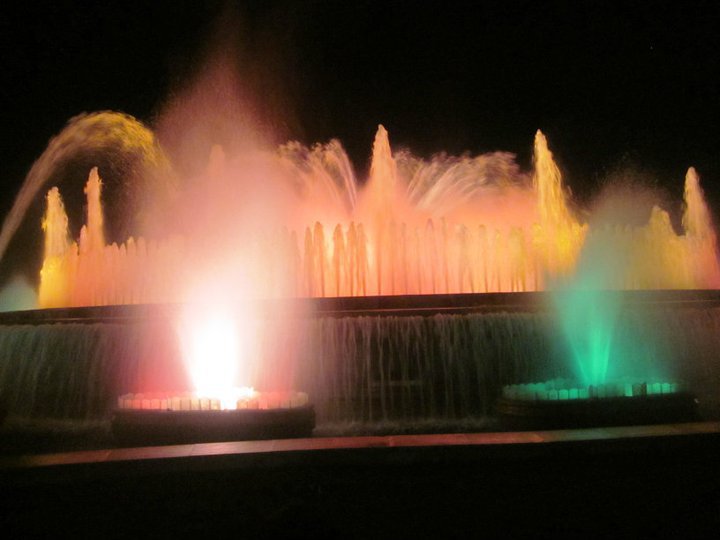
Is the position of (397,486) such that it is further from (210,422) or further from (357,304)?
(357,304)

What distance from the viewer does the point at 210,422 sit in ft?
28.3

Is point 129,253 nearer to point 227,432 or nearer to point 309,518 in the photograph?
point 227,432

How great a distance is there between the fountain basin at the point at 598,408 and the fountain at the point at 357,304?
6 cm

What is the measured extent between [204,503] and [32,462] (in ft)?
6.23

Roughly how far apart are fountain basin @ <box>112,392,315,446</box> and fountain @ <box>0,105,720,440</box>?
1.9 inches

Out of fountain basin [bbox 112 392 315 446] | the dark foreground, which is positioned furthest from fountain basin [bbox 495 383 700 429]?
fountain basin [bbox 112 392 315 446]

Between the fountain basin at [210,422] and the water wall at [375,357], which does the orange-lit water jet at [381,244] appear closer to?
the water wall at [375,357]

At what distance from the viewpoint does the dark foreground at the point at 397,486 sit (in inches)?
210

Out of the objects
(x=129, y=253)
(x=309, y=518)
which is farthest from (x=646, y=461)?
(x=129, y=253)

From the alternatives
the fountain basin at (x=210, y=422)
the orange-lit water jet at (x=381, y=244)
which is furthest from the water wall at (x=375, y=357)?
the orange-lit water jet at (x=381, y=244)

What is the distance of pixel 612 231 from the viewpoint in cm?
1809

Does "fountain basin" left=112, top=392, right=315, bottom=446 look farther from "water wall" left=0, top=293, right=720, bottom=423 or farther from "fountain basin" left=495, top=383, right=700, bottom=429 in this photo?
"fountain basin" left=495, top=383, right=700, bottom=429

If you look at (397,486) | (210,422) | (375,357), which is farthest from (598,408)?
(210,422)

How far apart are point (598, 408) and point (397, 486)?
3945 mm
